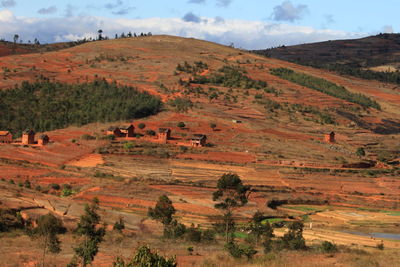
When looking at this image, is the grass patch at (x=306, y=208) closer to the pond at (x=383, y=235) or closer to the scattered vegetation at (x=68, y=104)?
the pond at (x=383, y=235)

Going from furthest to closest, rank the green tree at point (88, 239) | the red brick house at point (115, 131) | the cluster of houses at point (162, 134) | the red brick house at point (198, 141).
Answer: the red brick house at point (115, 131) → the cluster of houses at point (162, 134) → the red brick house at point (198, 141) → the green tree at point (88, 239)

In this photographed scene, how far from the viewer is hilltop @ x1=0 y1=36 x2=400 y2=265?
5681cm

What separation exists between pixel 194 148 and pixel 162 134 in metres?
5.06

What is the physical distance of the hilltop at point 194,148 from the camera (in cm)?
5681

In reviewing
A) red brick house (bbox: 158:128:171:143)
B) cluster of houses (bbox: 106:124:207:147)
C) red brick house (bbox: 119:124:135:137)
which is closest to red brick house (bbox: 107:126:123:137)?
cluster of houses (bbox: 106:124:207:147)

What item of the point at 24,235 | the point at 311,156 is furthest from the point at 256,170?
the point at 24,235

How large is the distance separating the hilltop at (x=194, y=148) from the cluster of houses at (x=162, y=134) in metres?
0.93

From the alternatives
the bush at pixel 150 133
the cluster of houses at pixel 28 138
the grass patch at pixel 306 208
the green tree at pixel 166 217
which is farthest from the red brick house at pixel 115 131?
the green tree at pixel 166 217

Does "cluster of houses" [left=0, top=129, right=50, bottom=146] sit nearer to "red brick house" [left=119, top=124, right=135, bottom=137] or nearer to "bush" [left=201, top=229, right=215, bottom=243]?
"red brick house" [left=119, top=124, right=135, bottom=137]

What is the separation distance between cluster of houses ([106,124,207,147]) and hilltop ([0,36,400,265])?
929 mm

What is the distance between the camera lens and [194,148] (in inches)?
3019

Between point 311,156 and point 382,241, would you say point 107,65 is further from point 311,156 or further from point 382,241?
point 382,241

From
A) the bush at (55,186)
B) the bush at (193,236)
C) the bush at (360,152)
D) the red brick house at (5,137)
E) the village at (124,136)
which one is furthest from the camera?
the bush at (360,152)

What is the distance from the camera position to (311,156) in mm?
80062
